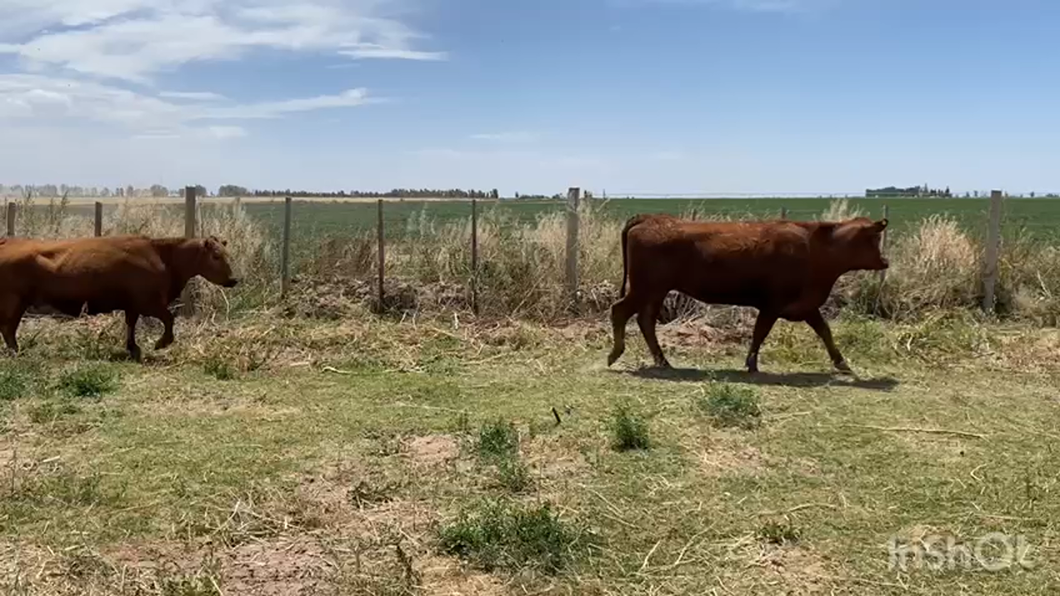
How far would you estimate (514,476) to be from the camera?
5.83 metres

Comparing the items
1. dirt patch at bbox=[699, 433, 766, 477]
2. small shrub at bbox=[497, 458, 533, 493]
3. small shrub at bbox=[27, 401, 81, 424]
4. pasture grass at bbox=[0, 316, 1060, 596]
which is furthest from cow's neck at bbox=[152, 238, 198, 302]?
dirt patch at bbox=[699, 433, 766, 477]

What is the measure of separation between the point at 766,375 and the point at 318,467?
17.3 ft

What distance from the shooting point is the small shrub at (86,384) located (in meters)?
8.20

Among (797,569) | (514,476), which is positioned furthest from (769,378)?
(797,569)

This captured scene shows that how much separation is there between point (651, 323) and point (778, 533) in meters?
5.46

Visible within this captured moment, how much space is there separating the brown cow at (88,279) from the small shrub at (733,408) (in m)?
6.26

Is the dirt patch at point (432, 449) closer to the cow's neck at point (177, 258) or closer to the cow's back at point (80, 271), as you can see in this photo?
the cow's back at point (80, 271)

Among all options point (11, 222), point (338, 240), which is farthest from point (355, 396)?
point (11, 222)

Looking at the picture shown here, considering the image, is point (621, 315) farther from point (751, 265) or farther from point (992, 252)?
point (992, 252)

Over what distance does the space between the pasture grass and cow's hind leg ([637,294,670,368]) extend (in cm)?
27

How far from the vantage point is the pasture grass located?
4.57 meters

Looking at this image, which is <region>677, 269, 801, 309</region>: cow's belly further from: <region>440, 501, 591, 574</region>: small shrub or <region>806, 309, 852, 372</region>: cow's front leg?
<region>440, 501, 591, 574</region>: small shrub

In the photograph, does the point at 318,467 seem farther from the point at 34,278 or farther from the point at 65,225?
the point at 65,225

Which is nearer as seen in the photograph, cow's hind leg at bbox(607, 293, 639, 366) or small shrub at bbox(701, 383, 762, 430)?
small shrub at bbox(701, 383, 762, 430)
